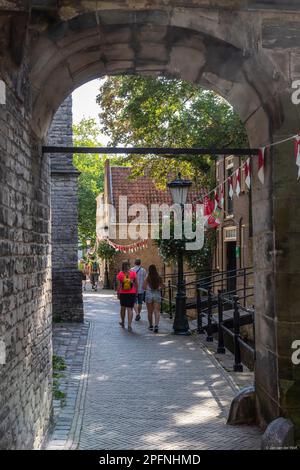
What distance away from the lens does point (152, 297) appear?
1341 centimetres

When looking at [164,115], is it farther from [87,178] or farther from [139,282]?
[87,178]

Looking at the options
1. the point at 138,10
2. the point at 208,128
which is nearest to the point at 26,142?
the point at 138,10

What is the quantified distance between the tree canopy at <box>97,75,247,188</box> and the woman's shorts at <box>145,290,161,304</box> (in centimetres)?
505

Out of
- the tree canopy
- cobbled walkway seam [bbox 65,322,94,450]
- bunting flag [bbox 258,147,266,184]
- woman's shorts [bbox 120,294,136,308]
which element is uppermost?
the tree canopy

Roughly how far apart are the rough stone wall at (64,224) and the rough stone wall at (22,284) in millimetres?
9460

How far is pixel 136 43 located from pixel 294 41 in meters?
1.61

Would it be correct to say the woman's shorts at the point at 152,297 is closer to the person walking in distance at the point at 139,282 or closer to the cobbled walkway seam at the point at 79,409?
the person walking in distance at the point at 139,282

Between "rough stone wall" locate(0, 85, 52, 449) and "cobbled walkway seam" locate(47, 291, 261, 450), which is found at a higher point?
"rough stone wall" locate(0, 85, 52, 449)

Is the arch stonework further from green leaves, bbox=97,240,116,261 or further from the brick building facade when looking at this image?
green leaves, bbox=97,240,116,261

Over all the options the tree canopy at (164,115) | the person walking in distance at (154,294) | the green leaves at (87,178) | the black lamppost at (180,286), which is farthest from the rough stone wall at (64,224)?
the green leaves at (87,178)

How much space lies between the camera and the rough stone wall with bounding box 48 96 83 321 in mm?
15914

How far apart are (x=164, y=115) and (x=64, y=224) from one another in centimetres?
421

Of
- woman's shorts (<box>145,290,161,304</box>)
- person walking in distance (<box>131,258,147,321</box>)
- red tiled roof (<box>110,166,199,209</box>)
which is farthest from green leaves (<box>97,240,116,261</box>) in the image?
woman's shorts (<box>145,290,161,304</box>)
